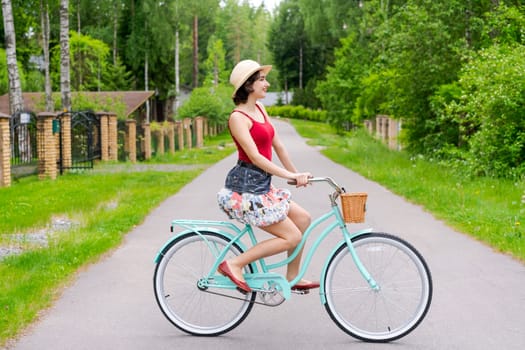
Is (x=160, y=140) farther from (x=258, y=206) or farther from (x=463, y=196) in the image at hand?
(x=258, y=206)

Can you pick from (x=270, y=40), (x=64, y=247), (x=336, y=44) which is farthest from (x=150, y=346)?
(x=270, y=40)

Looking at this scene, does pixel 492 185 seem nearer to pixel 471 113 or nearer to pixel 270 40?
pixel 471 113

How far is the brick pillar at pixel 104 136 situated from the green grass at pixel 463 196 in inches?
319

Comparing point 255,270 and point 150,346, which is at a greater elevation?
point 255,270

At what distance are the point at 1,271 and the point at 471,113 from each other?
11.3 metres

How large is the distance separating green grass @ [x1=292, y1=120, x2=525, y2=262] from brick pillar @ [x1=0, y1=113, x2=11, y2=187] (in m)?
7.96

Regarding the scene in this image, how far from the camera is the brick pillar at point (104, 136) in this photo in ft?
83.3

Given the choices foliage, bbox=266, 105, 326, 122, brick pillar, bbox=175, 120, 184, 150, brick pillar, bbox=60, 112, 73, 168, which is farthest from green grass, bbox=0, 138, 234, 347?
foliage, bbox=266, 105, 326, 122

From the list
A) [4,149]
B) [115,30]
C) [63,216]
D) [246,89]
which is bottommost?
[63,216]

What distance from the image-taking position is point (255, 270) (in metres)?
5.27

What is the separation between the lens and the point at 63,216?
11.8 meters

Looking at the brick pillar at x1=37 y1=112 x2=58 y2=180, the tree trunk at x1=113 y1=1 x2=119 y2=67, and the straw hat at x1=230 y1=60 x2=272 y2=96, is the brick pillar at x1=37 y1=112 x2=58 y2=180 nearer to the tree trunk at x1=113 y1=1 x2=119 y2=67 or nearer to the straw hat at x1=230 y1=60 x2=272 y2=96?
the straw hat at x1=230 y1=60 x2=272 y2=96

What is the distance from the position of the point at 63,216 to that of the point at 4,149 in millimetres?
5728

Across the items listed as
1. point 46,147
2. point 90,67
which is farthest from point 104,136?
point 90,67
